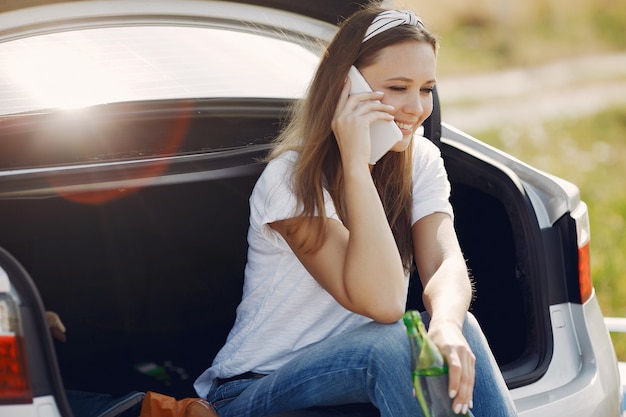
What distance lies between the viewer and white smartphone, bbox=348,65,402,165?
221 cm

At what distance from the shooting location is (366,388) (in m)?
1.98

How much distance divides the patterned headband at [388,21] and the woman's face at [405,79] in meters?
0.05

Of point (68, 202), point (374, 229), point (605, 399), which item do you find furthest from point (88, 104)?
point (605, 399)

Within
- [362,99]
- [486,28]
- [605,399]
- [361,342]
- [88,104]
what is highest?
[486,28]

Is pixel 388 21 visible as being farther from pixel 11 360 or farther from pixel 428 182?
pixel 11 360

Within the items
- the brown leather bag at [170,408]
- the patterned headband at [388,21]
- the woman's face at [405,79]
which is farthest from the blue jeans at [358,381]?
the patterned headband at [388,21]

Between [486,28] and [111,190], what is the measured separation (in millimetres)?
12278

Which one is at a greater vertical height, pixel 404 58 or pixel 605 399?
pixel 404 58

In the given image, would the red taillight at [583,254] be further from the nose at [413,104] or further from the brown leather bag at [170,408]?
the brown leather bag at [170,408]

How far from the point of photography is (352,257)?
2.07 metres

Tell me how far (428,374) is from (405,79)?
711 millimetres

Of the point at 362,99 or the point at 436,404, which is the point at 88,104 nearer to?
the point at 362,99

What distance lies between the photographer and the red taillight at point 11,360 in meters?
1.65

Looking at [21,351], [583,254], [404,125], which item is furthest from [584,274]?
[21,351]
